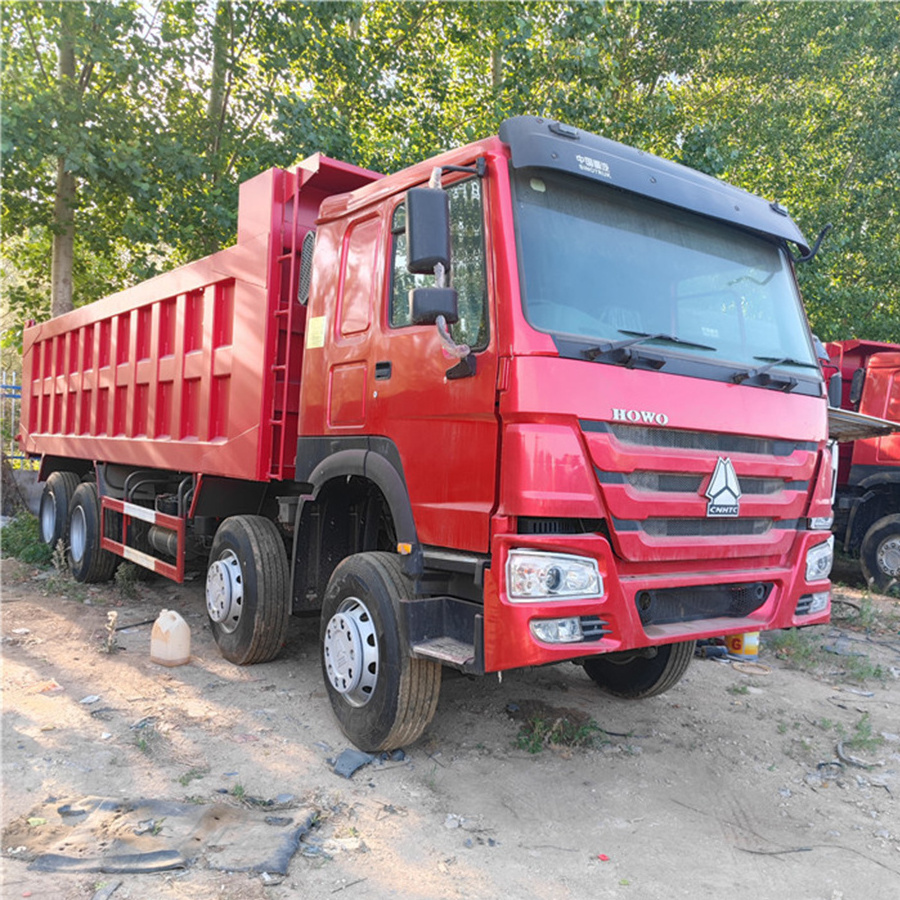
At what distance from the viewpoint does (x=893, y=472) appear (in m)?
9.05

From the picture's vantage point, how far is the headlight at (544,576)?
3000mm

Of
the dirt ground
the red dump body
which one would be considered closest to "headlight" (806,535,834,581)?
the dirt ground

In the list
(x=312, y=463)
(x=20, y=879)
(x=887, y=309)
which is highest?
(x=887, y=309)

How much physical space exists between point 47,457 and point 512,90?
8.05 m

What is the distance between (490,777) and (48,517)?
6.91 metres

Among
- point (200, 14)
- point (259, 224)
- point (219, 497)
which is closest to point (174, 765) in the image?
point (219, 497)

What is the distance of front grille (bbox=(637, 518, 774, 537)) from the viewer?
3.31 metres

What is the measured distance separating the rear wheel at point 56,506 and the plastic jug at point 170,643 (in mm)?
3630

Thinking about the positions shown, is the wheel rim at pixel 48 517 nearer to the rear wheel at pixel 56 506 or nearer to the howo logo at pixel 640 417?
the rear wheel at pixel 56 506

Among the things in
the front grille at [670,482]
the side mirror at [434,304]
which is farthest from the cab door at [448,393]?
the front grille at [670,482]

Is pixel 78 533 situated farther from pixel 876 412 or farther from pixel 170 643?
pixel 876 412

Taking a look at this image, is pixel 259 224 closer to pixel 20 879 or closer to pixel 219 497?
pixel 219 497

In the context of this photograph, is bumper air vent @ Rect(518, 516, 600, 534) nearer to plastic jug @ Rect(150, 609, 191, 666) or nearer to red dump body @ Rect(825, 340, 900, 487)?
plastic jug @ Rect(150, 609, 191, 666)

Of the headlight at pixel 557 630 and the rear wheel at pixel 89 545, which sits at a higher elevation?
the headlight at pixel 557 630
